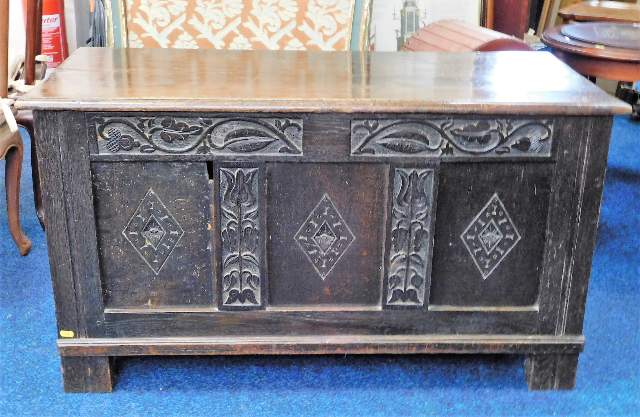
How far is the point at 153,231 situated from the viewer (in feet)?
5.31

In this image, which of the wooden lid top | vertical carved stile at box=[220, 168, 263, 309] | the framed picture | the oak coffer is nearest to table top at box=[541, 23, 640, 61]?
the framed picture

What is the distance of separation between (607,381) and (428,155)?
0.72 meters

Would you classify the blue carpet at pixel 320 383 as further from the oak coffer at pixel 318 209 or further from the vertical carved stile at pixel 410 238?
the vertical carved stile at pixel 410 238

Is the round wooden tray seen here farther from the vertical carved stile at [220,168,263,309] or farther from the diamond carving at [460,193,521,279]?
the vertical carved stile at [220,168,263,309]

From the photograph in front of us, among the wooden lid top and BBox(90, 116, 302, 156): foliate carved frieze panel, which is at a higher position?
the wooden lid top

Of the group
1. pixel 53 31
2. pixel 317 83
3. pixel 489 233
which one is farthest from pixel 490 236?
pixel 53 31

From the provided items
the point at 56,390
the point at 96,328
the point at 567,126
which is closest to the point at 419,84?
the point at 567,126

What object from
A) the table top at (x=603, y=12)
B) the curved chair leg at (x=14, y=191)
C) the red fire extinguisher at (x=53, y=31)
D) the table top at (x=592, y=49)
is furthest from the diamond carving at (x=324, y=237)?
the table top at (x=603, y=12)

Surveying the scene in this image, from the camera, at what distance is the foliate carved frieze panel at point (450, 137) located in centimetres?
154

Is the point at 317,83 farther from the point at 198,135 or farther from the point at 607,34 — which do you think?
the point at 607,34

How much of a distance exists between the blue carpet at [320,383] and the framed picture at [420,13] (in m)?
1.28

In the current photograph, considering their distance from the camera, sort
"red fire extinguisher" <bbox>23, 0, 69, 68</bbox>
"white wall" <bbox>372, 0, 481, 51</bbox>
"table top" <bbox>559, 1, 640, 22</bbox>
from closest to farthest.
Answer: "white wall" <bbox>372, 0, 481, 51</bbox> < "red fire extinguisher" <bbox>23, 0, 69, 68</bbox> < "table top" <bbox>559, 1, 640, 22</bbox>

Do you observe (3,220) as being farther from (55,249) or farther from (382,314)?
(382,314)

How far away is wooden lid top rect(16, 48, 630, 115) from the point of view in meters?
1.50
